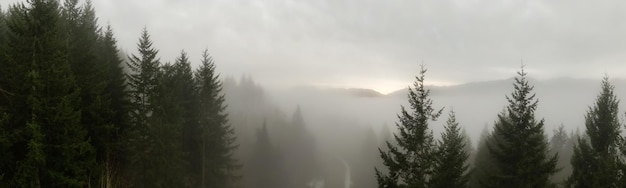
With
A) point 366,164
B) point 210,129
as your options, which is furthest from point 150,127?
point 366,164

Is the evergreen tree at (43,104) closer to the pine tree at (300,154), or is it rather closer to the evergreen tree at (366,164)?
the pine tree at (300,154)

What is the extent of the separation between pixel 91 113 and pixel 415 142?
18988mm

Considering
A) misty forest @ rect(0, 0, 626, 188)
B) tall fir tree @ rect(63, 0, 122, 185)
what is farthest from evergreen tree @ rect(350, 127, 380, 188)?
tall fir tree @ rect(63, 0, 122, 185)

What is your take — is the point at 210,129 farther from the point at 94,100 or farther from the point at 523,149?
the point at 523,149

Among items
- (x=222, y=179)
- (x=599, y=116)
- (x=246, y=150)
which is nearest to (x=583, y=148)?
(x=599, y=116)

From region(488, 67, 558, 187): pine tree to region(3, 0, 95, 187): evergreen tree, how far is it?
2341 centimetres

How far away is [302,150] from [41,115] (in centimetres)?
7407

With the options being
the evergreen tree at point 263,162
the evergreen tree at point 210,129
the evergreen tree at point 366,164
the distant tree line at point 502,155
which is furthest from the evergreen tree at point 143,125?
the evergreen tree at point 366,164

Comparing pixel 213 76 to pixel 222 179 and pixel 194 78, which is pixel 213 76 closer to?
pixel 194 78

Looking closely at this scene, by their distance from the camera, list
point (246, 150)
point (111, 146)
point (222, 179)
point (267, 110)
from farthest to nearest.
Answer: point (267, 110) < point (246, 150) < point (222, 179) < point (111, 146)

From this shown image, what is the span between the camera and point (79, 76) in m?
26.5

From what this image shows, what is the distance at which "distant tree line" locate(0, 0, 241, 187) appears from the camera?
2078 centimetres

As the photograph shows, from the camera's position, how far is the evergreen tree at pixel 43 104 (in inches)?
810

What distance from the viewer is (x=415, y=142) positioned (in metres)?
24.8
